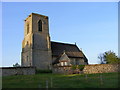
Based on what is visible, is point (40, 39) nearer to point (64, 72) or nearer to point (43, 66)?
point (43, 66)

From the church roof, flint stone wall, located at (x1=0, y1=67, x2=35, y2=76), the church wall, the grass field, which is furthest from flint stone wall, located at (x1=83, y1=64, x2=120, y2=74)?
the church wall

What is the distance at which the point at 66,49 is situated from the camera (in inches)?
1954

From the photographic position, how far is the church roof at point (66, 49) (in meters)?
46.8

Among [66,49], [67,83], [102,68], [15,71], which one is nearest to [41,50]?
[66,49]

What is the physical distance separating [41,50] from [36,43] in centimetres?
235

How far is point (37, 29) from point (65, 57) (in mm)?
11321

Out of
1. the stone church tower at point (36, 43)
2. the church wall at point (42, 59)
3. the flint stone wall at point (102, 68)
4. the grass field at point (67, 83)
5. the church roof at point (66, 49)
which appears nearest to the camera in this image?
the grass field at point (67, 83)

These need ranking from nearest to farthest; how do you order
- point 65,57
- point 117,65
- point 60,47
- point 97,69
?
point 117,65 → point 97,69 → point 65,57 → point 60,47

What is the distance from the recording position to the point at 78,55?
4738cm

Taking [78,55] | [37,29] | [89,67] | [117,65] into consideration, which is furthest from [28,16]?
[117,65]

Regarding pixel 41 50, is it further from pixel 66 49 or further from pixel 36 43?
pixel 66 49

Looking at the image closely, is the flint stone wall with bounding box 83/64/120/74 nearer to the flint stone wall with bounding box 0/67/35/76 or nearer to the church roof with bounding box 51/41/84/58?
the flint stone wall with bounding box 0/67/35/76

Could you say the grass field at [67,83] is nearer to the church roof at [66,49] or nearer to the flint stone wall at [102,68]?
the flint stone wall at [102,68]

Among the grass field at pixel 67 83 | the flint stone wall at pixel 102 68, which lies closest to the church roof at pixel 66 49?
the flint stone wall at pixel 102 68
